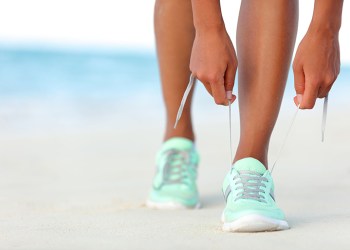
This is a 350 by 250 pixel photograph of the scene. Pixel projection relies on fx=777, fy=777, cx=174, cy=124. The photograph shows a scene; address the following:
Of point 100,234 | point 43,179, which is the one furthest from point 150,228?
point 43,179

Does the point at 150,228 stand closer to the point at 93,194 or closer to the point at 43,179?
the point at 93,194

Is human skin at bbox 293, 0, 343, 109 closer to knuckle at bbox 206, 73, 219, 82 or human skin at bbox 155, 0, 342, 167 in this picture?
human skin at bbox 155, 0, 342, 167

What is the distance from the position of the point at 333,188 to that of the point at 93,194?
657 mm

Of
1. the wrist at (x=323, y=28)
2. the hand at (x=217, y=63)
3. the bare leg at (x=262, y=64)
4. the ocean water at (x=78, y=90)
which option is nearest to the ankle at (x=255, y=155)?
the bare leg at (x=262, y=64)

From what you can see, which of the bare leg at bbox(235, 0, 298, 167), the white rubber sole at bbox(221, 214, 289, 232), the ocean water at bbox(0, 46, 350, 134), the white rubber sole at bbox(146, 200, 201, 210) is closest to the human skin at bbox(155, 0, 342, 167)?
the bare leg at bbox(235, 0, 298, 167)

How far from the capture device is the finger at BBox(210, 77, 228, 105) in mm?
1507

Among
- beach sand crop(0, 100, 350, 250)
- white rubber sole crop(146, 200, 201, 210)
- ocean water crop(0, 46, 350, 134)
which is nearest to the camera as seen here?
beach sand crop(0, 100, 350, 250)

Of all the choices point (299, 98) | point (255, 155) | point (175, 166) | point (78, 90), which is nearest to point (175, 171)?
point (175, 166)

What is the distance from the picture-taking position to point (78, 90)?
6566 millimetres

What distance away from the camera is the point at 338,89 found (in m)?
6.95

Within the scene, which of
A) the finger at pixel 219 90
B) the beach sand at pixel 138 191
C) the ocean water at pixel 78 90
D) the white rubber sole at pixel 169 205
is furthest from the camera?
the ocean water at pixel 78 90

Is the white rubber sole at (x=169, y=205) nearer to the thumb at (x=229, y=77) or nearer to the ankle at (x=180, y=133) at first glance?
the ankle at (x=180, y=133)

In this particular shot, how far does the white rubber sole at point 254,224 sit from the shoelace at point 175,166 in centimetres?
50

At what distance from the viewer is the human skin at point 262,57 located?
150cm
